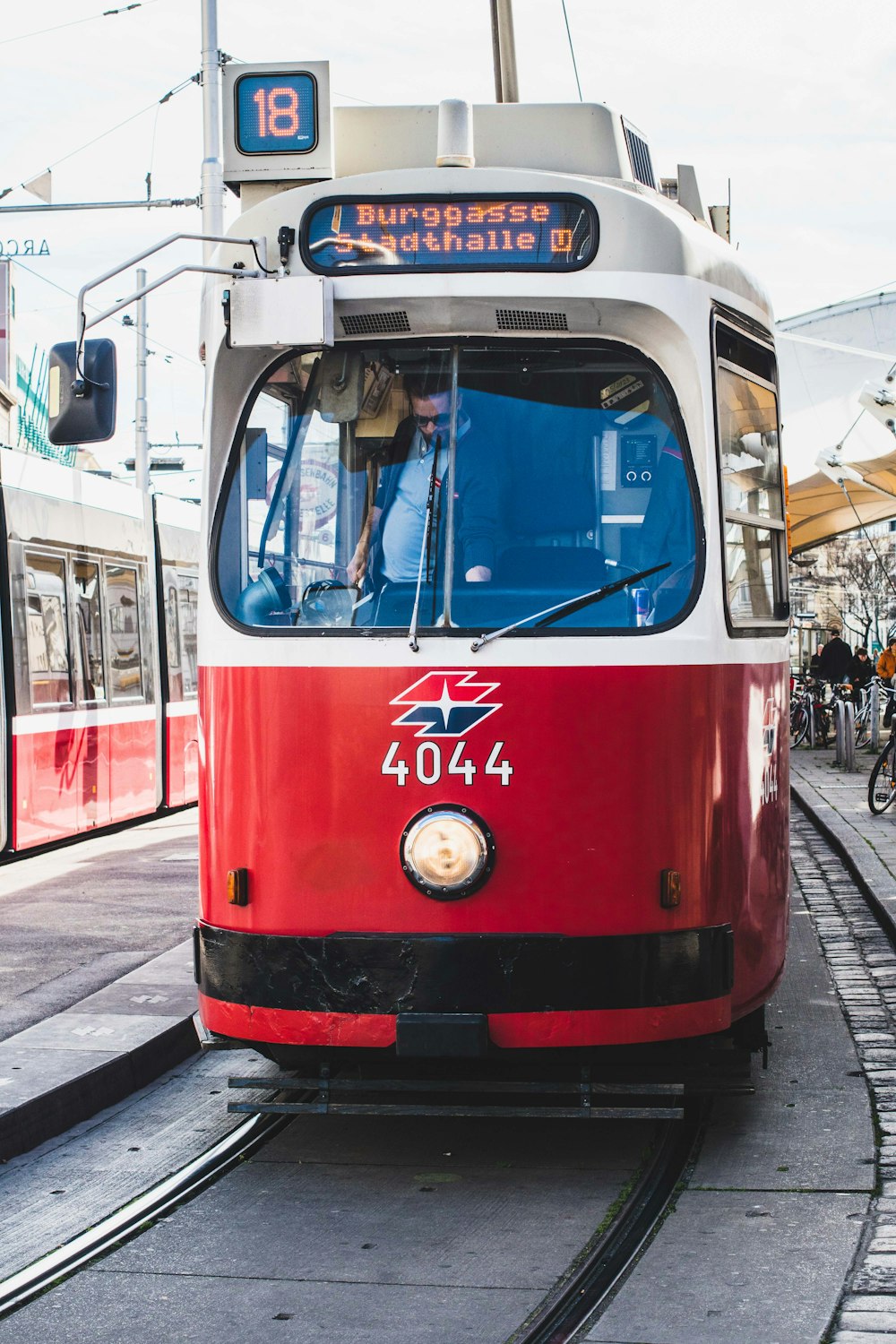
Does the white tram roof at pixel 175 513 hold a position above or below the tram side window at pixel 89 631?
above

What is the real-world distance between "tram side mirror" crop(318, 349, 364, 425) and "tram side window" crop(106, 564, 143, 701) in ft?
33.8

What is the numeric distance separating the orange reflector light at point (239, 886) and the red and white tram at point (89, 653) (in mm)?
A: 7864

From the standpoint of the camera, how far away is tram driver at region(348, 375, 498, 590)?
5176 millimetres

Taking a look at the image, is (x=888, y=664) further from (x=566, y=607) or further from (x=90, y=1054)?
(x=566, y=607)

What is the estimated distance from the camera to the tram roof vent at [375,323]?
5.28 m

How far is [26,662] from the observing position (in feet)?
43.6

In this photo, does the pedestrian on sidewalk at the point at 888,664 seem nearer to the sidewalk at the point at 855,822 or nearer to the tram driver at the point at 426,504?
the sidewalk at the point at 855,822

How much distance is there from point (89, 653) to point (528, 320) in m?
10.2

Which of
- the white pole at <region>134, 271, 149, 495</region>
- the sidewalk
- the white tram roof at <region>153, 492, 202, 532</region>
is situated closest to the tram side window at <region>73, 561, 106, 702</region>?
the white tram roof at <region>153, 492, 202, 532</region>

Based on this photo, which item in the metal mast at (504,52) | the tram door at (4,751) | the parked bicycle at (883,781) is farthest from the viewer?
the parked bicycle at (883,781)

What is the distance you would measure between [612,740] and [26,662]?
900cm

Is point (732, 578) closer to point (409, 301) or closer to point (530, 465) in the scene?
point (530, 465)

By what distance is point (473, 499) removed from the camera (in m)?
5.20

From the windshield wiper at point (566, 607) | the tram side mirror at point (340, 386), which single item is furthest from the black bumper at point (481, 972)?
the tram side mirror at point (340, 386)
